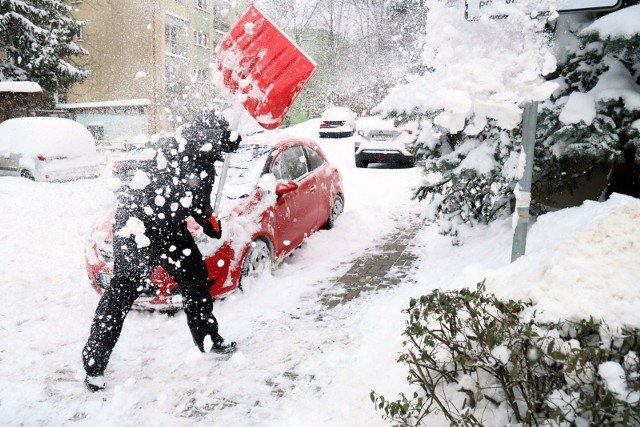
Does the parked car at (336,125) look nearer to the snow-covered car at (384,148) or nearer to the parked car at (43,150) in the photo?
the snow-covered car at (384,148)

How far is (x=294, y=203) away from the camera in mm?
6289

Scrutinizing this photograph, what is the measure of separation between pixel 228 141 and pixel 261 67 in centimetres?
72

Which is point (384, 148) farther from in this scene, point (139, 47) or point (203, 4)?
point (203, 4)

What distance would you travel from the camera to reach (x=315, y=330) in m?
4.55

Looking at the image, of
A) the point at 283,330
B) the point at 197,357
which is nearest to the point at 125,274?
the point at 197,357

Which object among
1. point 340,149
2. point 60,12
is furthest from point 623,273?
point 60,12

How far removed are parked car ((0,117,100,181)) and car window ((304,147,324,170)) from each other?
848 cm

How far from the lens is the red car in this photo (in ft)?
15.7

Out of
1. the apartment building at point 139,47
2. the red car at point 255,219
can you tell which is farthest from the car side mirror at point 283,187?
the apartment building at point 139,47

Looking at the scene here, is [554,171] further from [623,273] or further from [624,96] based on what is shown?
[623,273]

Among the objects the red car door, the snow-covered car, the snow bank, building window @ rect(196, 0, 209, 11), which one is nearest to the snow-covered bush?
the snow bank

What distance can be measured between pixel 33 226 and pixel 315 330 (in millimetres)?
6185

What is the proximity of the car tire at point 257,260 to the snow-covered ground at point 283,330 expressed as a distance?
5.9 inches

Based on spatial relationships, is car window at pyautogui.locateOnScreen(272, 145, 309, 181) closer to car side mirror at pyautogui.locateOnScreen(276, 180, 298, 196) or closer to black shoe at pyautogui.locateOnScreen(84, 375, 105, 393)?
car side mirror at pyautogui.locateOnScreen(276, 180, 298, 196)
